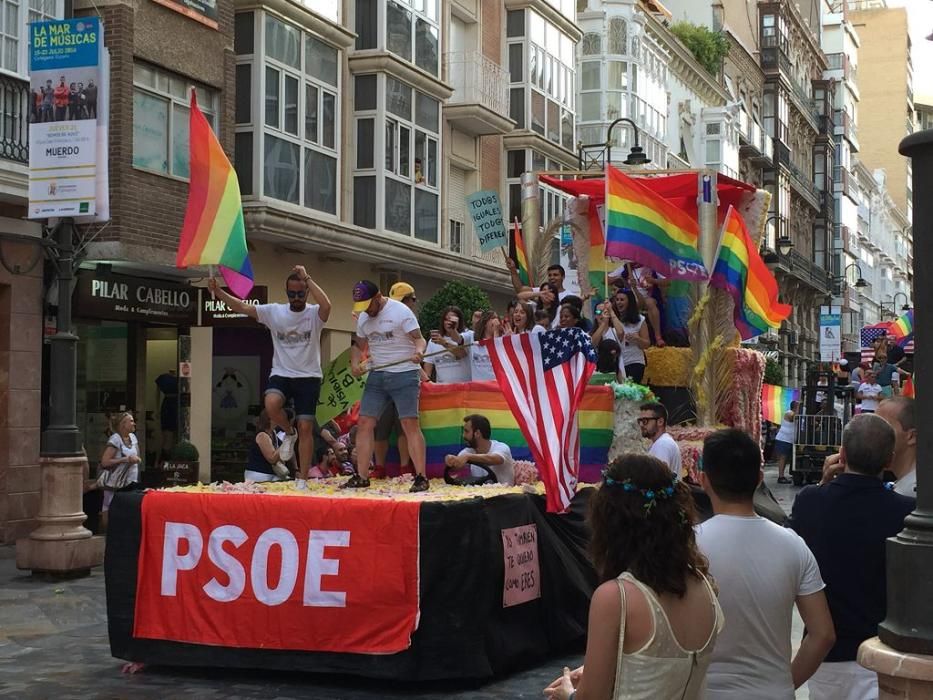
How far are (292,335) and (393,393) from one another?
90cm

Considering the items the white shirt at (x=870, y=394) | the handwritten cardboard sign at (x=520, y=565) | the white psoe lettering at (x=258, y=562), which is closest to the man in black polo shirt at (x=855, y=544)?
the handwritten cardboard sign at (x=520, y=565)

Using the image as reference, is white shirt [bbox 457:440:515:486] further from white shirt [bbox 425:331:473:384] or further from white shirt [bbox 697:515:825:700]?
white shirt [bbox 697:515:825:700]

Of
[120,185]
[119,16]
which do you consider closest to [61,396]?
[120,185]

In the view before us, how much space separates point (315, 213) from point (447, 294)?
3.01m

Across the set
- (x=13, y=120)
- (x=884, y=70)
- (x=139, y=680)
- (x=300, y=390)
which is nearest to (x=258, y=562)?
(x=139, y=680)

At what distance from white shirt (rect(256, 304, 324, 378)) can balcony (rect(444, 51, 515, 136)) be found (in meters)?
20.0

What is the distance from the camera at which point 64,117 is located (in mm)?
14055

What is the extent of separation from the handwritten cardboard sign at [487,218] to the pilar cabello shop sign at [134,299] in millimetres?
4225

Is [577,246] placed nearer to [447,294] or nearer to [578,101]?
[447,294]

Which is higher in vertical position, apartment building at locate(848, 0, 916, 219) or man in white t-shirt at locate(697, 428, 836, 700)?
apartment building at locate(848, 0, 916, 219)

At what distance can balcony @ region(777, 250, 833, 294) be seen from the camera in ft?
203

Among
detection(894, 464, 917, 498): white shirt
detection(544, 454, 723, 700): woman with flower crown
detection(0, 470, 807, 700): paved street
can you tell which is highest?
detection(894, 464, 917, 498): white shirt

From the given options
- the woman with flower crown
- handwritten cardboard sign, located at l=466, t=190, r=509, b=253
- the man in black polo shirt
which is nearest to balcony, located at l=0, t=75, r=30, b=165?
handwritten cardboard sign, located at l=466, t=190, r=509, b=253

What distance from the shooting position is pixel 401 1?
27016mm
